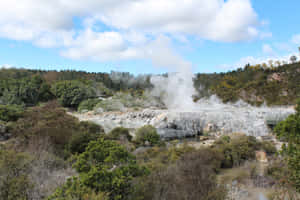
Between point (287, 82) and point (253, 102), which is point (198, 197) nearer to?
point (253, 102)

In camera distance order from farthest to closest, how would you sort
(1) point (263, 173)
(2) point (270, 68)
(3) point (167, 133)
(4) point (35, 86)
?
1. (2) point (270, 68)
2. (4) point (35, 86)
3. (3) point (167, 133)
4. (1) point (263, 173)

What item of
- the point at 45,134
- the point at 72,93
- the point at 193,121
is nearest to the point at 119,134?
the point at 45,134

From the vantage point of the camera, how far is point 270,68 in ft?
162

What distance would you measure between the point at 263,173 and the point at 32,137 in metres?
8.61

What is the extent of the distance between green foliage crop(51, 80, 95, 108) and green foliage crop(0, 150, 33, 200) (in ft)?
87.4

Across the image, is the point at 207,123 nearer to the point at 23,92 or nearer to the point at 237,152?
the point at 237,152

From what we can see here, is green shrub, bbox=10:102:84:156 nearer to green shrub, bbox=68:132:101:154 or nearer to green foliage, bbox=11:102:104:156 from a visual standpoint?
green foliage, bbox=11:102:104:156

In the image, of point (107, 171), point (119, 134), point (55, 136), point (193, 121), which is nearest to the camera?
point (107, 171)

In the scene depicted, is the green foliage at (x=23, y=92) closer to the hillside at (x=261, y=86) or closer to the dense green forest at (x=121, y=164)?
the dense green forest at (x=121, y=164)

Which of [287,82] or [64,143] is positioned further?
[287,82]

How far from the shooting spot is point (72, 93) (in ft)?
105

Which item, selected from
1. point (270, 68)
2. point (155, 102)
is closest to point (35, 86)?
point (155, 102)

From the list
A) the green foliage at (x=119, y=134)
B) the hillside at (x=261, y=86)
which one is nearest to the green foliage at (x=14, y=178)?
the green foliage at (x=119, y=134)

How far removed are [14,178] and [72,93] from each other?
91.8 ft
